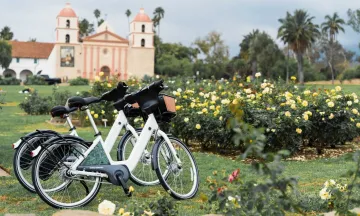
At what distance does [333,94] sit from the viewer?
9352 millimetres

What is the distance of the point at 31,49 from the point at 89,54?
10235 mm

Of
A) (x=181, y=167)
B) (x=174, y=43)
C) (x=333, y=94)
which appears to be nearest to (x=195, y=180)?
(x=181, y=167)

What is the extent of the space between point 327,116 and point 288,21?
2012 inches

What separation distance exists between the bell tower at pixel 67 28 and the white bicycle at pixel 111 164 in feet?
235

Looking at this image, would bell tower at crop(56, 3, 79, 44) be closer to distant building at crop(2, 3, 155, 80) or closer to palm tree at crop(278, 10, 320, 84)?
distant building at crop(2, 3, 155, 80)

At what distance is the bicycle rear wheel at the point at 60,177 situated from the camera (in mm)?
4469

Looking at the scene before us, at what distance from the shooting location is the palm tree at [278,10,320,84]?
5738 cm

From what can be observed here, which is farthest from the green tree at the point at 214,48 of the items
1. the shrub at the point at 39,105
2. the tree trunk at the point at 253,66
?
the shrub at the point at 39,105

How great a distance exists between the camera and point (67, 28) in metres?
74.6

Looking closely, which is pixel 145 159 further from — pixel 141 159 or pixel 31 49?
pixel 31 49

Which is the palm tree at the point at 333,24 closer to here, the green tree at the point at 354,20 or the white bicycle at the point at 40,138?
the green tree at the point at 354,20

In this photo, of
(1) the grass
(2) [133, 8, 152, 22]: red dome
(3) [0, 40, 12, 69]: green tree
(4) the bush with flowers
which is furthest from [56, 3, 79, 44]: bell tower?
(1) the grass

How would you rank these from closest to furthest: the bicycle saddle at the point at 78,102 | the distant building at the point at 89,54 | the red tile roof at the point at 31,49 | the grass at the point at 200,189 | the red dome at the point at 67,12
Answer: the grass at the point at 200,189 < the bicycle saddle at the point at 78,102 < the distant building at the point at 89,54 < the red dome at the point at 67,12 < the red tile roof at the point at 31,49

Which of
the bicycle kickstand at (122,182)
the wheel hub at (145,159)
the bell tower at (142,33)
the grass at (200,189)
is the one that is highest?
the bell tower at (142,33)
